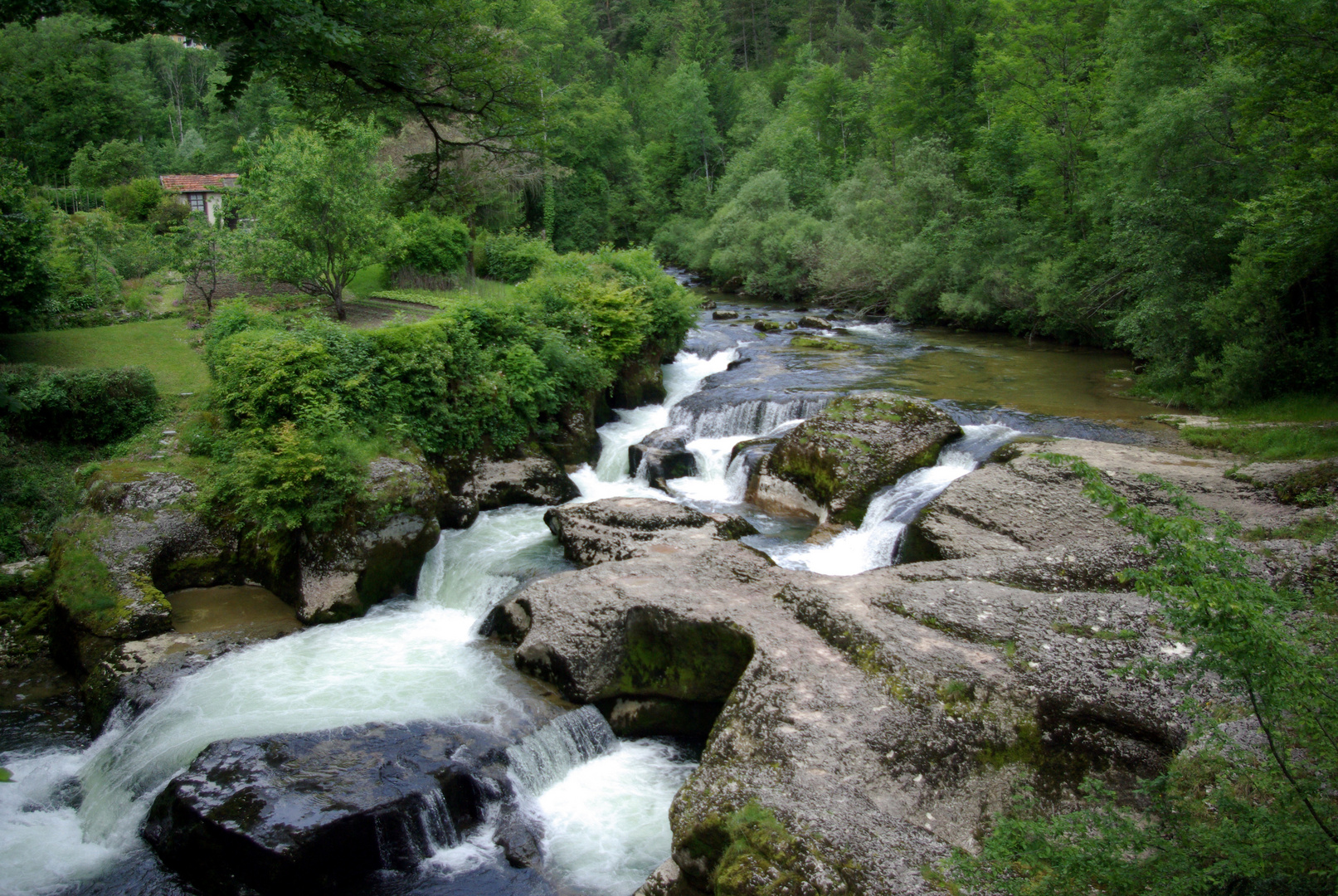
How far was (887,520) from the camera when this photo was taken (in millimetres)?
12250

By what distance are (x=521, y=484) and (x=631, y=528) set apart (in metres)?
3.63

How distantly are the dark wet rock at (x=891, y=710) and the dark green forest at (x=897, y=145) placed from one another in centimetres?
594

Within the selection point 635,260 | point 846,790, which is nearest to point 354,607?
point 846,790

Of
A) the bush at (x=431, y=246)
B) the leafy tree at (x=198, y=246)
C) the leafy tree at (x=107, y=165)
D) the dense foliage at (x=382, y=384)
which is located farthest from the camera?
the leafy tree at (x=107, y=165)

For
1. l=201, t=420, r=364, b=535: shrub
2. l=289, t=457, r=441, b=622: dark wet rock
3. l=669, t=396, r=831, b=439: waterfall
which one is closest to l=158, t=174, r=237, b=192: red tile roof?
l=669, t=396, r=831, b=439: waterfall

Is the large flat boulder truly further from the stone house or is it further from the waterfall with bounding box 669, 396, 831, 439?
the stone house

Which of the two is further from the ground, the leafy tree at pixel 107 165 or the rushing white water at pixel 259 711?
the leafy tree at pixel 107 165

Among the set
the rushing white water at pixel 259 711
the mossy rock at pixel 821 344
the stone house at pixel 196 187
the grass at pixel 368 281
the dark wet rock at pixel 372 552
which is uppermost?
the stone house at pixel 196 187

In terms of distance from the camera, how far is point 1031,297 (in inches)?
973

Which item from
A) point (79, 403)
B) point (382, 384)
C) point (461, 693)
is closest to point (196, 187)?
point (79, 403)

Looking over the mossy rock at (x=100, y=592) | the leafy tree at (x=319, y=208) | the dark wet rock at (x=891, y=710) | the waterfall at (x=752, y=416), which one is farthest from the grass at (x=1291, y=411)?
the mossy rock at (x=100, y=592)

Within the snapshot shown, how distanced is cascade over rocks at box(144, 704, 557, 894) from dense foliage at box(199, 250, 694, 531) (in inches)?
169

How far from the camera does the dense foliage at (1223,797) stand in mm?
3641

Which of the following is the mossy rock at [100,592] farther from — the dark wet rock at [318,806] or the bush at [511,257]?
the bush at [511,257]
